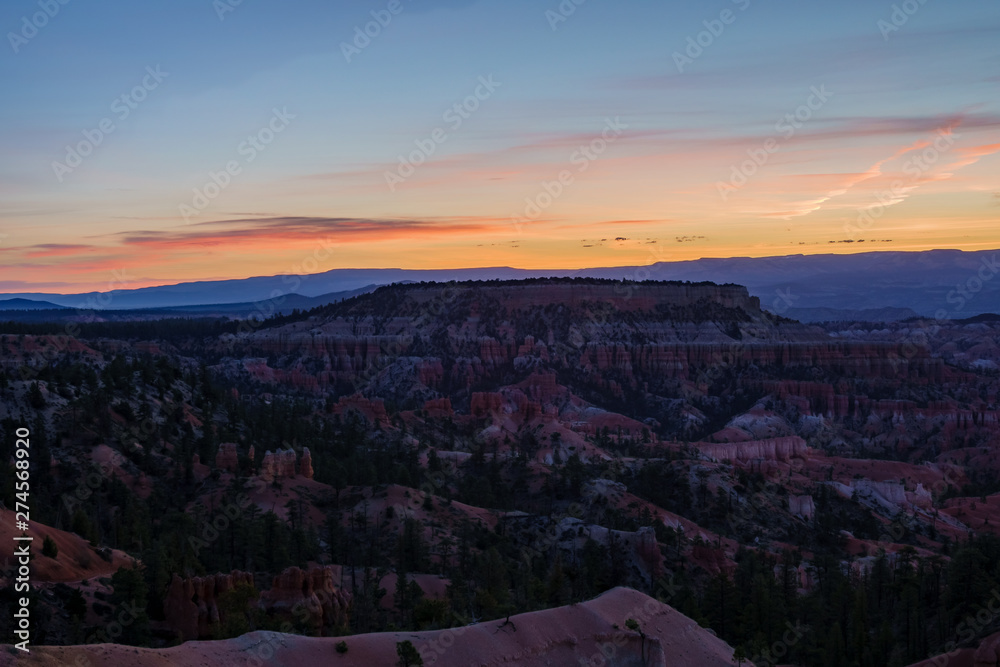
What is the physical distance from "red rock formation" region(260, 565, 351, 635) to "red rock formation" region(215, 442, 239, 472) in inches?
1022

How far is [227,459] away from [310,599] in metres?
29.4

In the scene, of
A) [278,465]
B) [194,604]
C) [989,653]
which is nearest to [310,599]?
[194,604]

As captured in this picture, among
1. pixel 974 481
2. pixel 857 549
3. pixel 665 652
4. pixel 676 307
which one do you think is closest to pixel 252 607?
pixel 665 652

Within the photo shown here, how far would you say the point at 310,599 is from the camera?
4059 centimetres

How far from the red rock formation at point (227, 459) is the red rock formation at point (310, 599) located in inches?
1022

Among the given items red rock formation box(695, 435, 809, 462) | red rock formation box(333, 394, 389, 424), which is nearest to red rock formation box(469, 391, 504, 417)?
red rock formation box(333, 394, 389, 424)

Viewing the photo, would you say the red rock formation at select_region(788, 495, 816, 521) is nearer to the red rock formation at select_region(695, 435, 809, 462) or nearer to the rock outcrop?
the red rock formation at select_region(695, 435, 809, 462)

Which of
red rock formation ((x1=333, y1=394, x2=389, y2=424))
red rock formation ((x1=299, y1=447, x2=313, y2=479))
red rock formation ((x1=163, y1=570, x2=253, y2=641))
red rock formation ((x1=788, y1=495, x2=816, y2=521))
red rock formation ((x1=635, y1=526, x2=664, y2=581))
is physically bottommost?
red rock formation ((x1=788, y1=495, x2=816, y2=521))

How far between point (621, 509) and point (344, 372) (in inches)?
4231

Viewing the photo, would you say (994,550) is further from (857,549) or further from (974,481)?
(974,481)

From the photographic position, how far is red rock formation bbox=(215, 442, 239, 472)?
67.6 m

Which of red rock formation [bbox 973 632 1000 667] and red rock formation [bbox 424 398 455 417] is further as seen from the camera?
red rock formation [bbox 424 398 455 417]

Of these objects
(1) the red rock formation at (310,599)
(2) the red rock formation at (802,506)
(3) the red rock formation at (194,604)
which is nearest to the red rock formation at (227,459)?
(1) the red rock formation at (310,599)

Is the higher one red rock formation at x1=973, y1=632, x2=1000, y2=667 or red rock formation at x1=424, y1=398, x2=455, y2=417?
red rock formation at x1=973, y1=632, x2=1000, y2=667
